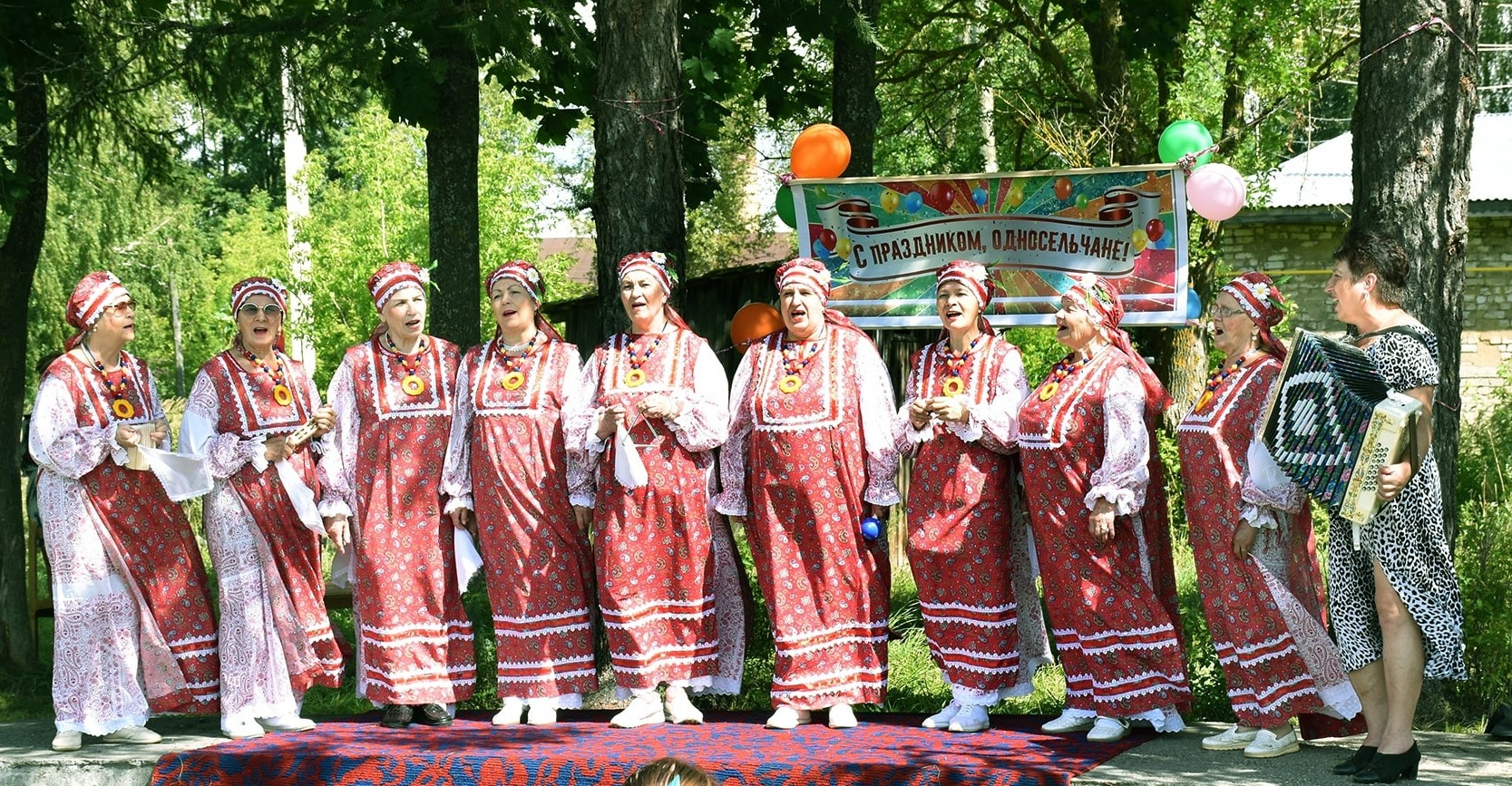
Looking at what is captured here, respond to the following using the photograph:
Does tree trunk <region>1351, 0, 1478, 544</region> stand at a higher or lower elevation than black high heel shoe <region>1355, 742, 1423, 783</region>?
higher

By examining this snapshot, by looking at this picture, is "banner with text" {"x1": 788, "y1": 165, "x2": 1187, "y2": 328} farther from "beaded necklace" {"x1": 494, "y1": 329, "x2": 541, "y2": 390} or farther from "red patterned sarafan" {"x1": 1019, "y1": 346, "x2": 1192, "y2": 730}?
"beaded necklace" {"x1": 494, "y1": 329, "x2": 541, "y2": 390}

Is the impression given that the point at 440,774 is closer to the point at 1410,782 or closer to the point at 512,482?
the point at 512,482

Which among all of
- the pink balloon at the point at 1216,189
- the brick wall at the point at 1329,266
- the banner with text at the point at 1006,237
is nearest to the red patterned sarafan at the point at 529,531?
the banner with text at the point at 1006,237

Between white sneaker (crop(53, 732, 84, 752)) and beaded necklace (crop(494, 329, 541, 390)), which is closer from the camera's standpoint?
white sneaker (crop(53, 732, 84, 752))

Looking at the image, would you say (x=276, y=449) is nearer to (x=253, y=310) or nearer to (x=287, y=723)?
(x=253, y=310)

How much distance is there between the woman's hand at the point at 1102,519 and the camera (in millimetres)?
5191

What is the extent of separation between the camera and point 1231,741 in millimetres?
5105

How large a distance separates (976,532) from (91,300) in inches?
133

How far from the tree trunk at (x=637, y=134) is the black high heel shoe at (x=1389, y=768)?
3.31m

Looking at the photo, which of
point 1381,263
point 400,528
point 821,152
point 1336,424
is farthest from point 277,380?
point 1381,263

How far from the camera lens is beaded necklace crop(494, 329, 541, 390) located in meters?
5.83

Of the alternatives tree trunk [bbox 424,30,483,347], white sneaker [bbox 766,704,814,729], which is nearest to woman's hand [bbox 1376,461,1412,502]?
white sneaker [bbox 766,704,814,729]

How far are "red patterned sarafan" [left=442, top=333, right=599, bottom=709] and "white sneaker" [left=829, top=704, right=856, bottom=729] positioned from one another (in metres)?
0.94

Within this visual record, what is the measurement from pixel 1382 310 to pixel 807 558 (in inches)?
84.6
